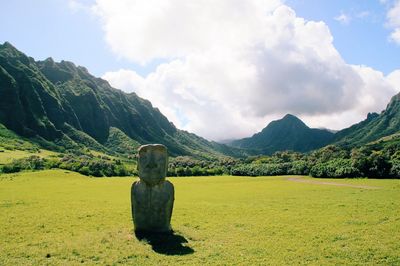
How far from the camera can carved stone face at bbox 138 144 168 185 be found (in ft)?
78.4

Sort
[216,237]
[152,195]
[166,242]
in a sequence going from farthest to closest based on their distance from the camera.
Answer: [152,195] < [216,237] < [166,242]

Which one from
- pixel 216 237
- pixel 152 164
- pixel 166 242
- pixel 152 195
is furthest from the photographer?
pixel 152 164

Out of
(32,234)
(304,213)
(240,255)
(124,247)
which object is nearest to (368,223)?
(304,213)

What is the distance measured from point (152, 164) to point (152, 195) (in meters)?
1.95

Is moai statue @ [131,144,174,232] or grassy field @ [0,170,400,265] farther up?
moai statue @ [131,144,174,232]

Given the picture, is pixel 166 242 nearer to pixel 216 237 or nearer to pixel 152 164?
pixel 216 237

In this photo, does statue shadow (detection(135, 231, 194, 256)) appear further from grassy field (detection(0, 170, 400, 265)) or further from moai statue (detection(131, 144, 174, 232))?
moai statue (detection(131, 144, 174, 232))

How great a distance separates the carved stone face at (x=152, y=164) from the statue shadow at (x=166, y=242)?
323 centimetres

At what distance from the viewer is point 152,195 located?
24.0m

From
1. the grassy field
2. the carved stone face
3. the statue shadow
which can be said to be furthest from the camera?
the carved stone face

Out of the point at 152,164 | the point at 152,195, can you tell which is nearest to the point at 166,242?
the point at 152,195

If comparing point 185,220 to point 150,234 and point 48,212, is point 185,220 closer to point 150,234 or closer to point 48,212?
point 150,234

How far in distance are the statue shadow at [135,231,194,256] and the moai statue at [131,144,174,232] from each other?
61cm

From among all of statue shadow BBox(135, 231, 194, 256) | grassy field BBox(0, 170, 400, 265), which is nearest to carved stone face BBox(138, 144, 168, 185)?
statue shadow BBox(135, 231, 194, 256)
